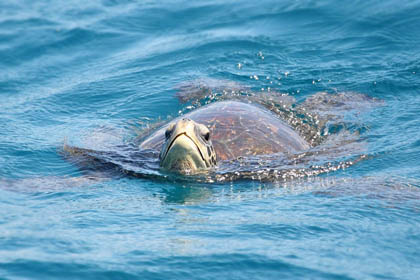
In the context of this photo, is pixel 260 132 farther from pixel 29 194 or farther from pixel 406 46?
pixel 406 46

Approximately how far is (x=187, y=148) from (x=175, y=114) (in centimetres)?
339

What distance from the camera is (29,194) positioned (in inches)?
249

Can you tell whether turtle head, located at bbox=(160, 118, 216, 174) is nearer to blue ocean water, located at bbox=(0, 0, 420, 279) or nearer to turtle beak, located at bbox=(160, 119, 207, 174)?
turtle beak, located at bbox=(160, 119, 207, 174)

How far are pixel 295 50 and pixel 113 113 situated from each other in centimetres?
397

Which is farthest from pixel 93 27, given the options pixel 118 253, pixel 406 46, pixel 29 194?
pixel 118 253

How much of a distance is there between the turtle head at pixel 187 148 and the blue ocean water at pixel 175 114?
245 millimetres

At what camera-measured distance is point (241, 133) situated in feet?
24.7

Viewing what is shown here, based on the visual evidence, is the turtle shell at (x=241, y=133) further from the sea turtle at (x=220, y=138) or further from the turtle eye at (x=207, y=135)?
the turtle eye at (x=207, y=135)

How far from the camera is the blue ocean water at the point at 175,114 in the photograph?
4.78 meters

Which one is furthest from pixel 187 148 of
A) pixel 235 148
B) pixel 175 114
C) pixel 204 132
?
pixel 175 114

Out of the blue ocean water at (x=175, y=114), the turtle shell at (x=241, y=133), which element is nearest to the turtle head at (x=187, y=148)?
the blue ocean water at (x=175, y=114)

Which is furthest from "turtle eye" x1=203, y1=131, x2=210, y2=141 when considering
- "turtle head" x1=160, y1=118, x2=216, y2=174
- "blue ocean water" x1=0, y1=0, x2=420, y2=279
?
"blue ocean water" x1=0, y1=0, x2=420, y2=279

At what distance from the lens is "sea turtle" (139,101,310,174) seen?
6461 millimetres

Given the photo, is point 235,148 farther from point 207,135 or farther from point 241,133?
point 207,135
